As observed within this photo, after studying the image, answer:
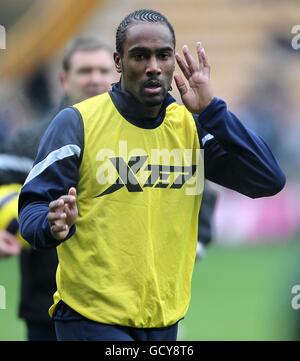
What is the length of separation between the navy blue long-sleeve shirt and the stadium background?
4.46 m

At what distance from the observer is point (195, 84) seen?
3.60m

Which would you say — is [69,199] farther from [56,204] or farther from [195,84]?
[195,84]

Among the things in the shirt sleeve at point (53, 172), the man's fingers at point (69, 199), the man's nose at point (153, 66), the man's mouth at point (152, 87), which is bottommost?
the man's fingers at point (69, 199)

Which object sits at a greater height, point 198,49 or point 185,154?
point 198,49

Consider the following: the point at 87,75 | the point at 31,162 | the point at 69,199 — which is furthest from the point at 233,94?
the point at 69,199

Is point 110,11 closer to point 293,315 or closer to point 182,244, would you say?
point 293,315

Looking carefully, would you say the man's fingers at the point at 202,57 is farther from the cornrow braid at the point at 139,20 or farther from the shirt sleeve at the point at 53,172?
the shirt sleeve at the point at 53,172

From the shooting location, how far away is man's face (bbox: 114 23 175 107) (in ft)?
11.4

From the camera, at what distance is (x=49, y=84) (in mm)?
14773

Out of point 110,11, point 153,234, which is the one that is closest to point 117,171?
point 153,234

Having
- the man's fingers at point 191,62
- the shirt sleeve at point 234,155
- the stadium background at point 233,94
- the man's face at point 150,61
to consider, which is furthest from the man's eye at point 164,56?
the stadium background at point 233,94

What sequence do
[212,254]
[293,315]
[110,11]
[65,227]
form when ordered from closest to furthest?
[65,227], [293,315], [212,254], [110,11]

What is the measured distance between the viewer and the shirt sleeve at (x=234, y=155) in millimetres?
3537

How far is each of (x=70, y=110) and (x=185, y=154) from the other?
43 cm
